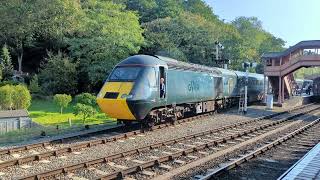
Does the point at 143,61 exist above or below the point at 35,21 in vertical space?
below

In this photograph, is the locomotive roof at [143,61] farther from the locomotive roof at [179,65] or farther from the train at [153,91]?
the locomotive roof at [179,65]

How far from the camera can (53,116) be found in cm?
2611

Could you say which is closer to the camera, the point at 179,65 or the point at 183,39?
the point at 179,65

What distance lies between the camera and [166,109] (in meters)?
18.4

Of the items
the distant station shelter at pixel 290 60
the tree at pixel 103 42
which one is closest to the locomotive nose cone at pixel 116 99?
the tree at pixel 103 42

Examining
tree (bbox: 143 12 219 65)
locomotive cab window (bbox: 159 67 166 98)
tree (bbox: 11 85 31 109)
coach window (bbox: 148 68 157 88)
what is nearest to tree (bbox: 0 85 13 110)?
tree (bbox: 11 85 31 109)

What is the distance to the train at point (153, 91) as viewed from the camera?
52.8 feet

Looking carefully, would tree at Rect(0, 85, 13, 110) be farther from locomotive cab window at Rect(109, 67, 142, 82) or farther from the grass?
locomotive cab window at Rect(109, 67, 142, 82)

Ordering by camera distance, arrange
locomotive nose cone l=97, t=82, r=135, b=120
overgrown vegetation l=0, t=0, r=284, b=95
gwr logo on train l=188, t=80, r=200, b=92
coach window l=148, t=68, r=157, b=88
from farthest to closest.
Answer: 1. overgrown vegetation l=0, t=0, r=284, b=95
2. gwr logo on train l=188, t=80, r=200, b=92
3. coach window l=148, t=68, r=157, b=88
4. locomotive nose cone l=97, t=82, r=135, b=120

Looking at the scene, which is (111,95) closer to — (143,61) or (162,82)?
(143,61)

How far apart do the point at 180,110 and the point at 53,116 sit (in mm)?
10258

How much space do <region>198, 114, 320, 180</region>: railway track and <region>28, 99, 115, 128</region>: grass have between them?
10289mm

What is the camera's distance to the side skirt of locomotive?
57.9 ft

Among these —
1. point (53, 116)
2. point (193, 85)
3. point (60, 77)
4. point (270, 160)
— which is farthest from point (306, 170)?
point (60, 77)
